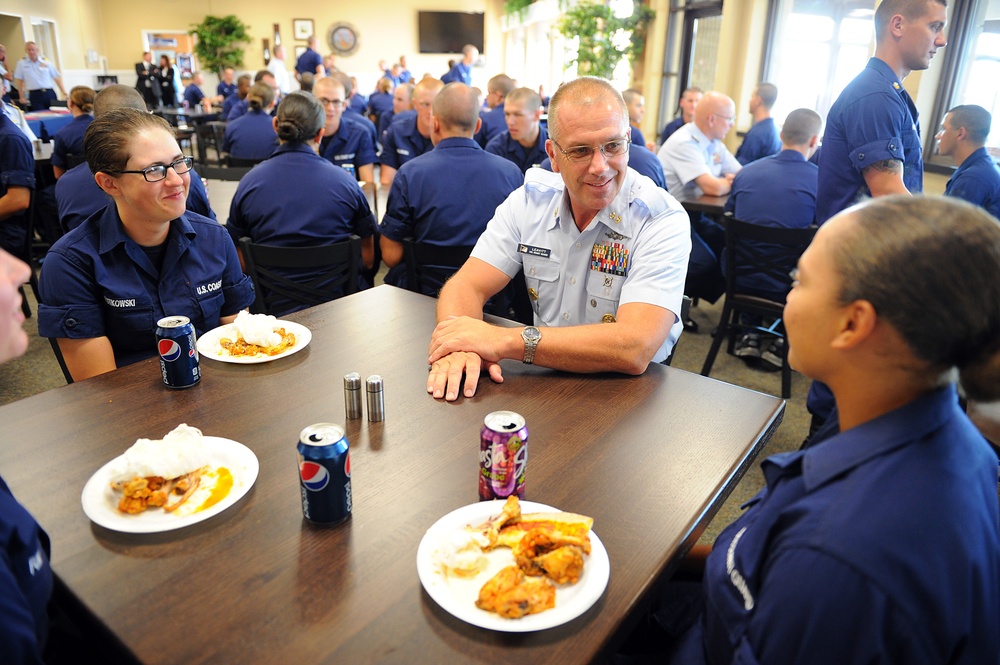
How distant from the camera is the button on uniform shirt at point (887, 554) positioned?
69cm

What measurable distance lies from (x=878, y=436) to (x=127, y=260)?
1.83 meters

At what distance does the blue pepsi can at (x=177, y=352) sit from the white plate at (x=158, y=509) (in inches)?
12.7

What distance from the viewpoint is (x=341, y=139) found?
5242 millimetres

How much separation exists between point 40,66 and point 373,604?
1325 cm

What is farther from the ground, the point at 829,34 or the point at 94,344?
the point at 829,34

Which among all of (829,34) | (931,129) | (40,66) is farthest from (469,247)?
(40,66)

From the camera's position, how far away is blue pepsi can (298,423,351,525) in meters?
0.99

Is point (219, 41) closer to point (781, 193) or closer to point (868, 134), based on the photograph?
point (781, 193)

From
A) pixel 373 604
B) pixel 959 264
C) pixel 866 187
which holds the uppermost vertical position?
pixel 959 264

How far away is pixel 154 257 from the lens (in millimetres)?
1880

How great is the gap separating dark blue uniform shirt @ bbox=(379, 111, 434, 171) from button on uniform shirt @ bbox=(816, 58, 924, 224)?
329cm

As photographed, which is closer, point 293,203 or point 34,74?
point 293,203

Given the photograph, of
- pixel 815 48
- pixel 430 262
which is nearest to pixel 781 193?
pixel 430 262

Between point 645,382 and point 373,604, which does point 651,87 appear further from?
point 373,604
